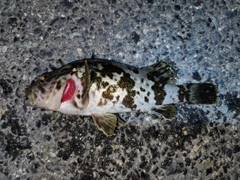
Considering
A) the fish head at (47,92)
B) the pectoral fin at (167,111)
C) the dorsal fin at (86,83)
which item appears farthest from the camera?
the pectoral fin at (167,111)

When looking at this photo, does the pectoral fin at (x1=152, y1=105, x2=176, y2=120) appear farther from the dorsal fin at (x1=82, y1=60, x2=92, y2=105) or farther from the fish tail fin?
the dorsal fin at (x1=82, y1=60, x2=92, y2=105)

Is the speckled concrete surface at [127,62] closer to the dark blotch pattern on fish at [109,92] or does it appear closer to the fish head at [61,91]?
the fish head at [61,91]

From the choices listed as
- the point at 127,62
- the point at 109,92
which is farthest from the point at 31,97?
the point at 127,62

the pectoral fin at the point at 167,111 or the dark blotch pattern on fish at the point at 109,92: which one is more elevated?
the dark blotch pattern on fish at the point at 109,92

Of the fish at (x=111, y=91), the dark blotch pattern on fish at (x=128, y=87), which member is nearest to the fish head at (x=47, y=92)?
the fish at (x=111, y=91)

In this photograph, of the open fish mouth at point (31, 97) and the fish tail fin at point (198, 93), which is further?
the fish tail fin at point (198, 93)

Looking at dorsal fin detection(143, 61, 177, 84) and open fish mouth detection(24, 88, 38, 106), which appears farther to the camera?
dorsal fin detection(143, 61, 177, 84)

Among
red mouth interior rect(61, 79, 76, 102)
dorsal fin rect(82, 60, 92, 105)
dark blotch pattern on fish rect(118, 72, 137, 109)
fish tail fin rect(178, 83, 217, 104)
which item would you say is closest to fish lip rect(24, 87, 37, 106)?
red mouth interior rect(61, 79, 76, 102)
